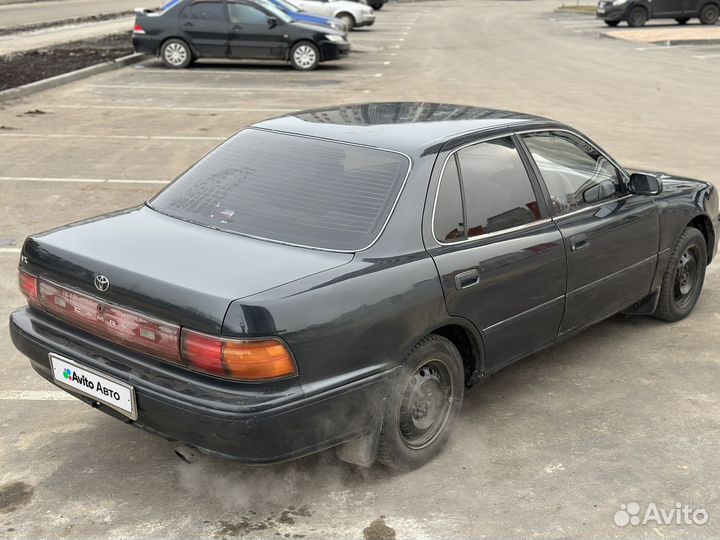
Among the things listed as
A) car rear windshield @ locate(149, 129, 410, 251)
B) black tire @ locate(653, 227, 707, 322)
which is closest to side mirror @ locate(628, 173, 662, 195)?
black tire @ locate(653, 227, 707, 322)

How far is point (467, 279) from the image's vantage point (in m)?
3.97

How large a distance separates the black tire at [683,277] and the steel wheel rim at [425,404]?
2.24 m

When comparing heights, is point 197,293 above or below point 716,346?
above

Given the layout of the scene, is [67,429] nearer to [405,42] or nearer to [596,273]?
[596,273]

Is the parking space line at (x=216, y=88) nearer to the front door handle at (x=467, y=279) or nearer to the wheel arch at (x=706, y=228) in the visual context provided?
the wheel arch at (x=706, y=228)

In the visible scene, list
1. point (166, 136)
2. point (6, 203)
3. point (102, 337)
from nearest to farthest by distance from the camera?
point (102, 337)
point (6, 203)
point (166, 136)

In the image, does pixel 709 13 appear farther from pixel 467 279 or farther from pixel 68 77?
pixel 467 279

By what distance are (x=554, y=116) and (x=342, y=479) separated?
10857 millimetres

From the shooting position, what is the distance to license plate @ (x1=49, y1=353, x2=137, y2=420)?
3.56 meters

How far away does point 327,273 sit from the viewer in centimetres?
352

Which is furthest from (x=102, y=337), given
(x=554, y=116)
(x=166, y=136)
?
(x=554, y=116)

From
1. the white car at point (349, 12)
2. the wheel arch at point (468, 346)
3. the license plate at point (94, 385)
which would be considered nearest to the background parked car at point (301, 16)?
the white car at point (349, 12)

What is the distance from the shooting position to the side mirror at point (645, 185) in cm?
518

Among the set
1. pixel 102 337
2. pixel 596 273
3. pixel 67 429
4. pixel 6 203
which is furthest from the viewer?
pixel 6 203
